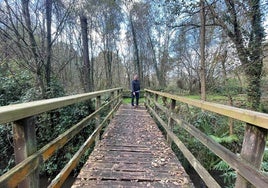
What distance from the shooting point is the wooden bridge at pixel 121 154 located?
1171 mm

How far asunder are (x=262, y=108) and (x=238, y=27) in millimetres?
3443

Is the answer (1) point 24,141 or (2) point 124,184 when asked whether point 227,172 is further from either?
(1) point 24,141

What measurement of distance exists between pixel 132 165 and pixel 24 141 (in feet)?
6.27

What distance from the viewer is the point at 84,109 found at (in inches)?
255

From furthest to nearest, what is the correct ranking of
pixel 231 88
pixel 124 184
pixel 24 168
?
pixel 231 88
pixel 124 184
pixel 24 168

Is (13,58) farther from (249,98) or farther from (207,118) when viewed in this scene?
(249,98)

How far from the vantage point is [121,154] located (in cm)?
328

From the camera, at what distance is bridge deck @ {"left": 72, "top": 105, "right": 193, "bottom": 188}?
7.75 ft

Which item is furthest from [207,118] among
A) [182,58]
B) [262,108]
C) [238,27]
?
[182,58]

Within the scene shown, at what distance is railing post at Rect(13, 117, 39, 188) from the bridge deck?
1.10 metres

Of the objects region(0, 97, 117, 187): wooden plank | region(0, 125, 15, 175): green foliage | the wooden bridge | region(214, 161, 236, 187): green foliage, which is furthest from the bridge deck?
region(0, 125, 15, 175): green foliage

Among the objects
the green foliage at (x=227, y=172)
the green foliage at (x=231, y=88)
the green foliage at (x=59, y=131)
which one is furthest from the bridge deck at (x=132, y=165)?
the green foliage at (x=231, y=88)

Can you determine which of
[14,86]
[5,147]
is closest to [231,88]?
[14,86]

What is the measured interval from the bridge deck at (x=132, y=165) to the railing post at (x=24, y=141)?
110 cm
